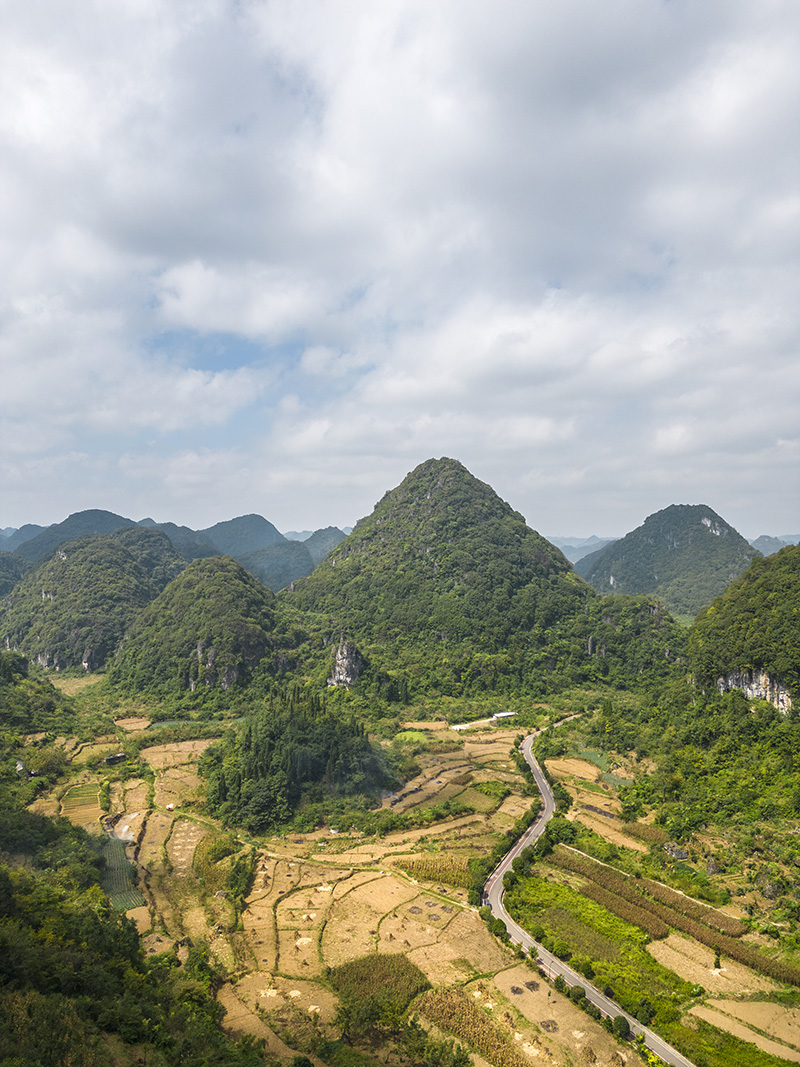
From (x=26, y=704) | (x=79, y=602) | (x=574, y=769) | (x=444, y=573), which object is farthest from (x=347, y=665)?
(x=79, y=602)

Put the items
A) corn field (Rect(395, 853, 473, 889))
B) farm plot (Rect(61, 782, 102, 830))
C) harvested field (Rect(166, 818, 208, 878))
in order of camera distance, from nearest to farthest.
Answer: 1. corn field (Rect(395, 853, 473, 889))
2. harvested field (Rect(166, 818, 208, 878))
3. farm plot (Rect(61, 782, 102, 830))

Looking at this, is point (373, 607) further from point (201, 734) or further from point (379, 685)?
point (201, 734)

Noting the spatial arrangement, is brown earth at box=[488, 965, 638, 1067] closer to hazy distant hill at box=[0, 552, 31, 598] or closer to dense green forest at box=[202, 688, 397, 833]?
dense green forest at box=[202, 688, 397, 833]

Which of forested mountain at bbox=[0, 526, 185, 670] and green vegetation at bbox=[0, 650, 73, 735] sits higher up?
forested mountain at bbox=[0, 526, 185, 670]

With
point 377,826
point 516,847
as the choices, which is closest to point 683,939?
point 516,847

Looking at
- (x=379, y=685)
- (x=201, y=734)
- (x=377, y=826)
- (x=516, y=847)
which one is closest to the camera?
Result: (x=516, y=847)

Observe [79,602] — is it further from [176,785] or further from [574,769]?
[574,769]

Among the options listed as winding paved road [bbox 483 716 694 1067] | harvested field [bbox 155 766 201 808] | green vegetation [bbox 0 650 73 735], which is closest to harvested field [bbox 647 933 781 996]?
winding paved road [bbox 483 716 694 1067]
